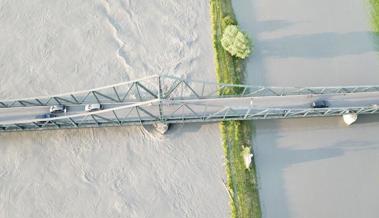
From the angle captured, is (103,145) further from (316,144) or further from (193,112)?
(316,144)

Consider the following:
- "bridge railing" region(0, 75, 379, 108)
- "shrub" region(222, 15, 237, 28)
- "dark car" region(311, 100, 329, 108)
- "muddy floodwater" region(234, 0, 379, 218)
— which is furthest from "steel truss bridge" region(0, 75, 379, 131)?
"shrub" region(222, 15, 237, 28)

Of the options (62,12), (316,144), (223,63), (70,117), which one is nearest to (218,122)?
(223,63)

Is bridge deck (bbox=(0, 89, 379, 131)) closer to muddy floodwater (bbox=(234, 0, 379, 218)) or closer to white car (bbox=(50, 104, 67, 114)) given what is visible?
white car (bbox=(50, 104, 67, 114))

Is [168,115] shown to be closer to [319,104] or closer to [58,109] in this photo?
[58,109]

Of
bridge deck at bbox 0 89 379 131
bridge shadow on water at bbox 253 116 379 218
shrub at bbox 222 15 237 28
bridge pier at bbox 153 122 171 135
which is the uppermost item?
shrub at bbox 222 15 237 28

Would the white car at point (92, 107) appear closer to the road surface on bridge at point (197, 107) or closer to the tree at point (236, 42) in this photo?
the road surface on bridge at point (197, 107)

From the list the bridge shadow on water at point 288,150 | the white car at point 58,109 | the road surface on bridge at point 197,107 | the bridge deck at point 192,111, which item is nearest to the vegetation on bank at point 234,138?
the bridge shadow on water at point 288,150
